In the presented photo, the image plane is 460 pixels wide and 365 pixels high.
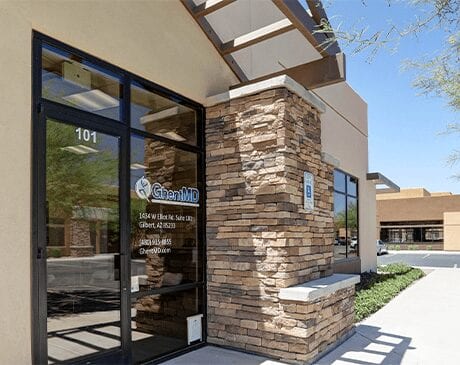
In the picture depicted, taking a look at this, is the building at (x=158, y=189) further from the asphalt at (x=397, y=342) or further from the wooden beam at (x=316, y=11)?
the asphalt at (x=397, y=342)

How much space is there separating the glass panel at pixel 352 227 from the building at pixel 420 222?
1099 inches

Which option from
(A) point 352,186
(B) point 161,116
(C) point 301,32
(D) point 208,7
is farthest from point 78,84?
(A) point 352,186

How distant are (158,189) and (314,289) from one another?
2.43 m

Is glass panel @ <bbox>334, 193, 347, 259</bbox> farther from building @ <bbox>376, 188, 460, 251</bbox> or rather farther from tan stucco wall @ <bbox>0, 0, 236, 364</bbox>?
building @ <bbox>376, 188, 460, 251</bbox>

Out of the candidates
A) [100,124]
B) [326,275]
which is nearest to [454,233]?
[326,275]

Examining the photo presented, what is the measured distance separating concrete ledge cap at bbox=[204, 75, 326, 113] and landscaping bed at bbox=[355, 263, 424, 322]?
4476mm

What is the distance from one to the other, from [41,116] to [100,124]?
2.52 feet

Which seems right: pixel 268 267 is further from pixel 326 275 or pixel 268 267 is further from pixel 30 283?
pixel 30 283

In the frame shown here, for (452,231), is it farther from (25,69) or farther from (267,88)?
(25,69)

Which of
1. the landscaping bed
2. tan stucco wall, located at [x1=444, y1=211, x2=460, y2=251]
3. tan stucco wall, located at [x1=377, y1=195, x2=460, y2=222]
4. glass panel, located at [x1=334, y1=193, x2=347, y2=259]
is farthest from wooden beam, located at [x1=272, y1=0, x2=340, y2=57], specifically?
tan stucco wall, located at [x1=377, y1=195, x2=460, y2=222]

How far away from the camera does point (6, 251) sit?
3.68m

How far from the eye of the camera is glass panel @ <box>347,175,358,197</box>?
14369 mm

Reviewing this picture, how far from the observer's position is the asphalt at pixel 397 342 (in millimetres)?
5469

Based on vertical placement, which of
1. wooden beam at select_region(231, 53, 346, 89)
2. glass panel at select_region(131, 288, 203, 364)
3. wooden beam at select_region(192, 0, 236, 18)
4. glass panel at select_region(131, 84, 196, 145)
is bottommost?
glass panel at select_region(131, 288, 203, 364)
